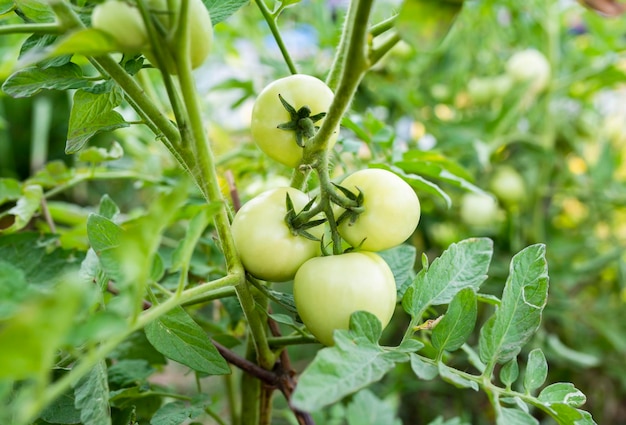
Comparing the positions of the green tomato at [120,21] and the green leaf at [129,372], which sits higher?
the green tomato at [120,21]

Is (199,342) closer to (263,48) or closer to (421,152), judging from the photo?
(421,152)

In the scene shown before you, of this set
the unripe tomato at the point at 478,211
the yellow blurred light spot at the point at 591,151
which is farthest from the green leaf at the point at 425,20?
the yellow blurred light spot at the point at 591,151

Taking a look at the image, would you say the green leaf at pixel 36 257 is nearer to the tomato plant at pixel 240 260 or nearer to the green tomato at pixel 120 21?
the tomato plant at pixel 240 260

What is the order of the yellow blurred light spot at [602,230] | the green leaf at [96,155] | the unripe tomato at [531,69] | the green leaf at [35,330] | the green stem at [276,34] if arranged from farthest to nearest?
the yellow blurred light spot at [602,230]
the unripe tomato at [531,69]
the green leaf at [96,155]
the green stem at [276,34]
the green leaf at [35,330]

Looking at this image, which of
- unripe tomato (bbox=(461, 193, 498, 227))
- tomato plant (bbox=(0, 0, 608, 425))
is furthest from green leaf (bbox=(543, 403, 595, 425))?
unripe tomato (bbox=(461, 193, 498, 227))

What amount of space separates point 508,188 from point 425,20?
78 centimetres

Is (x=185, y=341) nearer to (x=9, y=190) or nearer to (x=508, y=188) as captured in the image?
(x=9, y=190)

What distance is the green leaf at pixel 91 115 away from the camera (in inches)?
12.7

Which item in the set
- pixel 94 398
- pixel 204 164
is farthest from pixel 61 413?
pixel 204 164

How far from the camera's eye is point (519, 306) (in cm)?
29

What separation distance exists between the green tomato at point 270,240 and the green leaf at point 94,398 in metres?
0.09

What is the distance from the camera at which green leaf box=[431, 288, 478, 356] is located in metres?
0.28

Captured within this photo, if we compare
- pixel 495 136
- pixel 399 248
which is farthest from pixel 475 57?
pixel 399 248

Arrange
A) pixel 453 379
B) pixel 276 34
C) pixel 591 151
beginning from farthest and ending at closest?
pixel 591 151, pixel 276 34, pixel 453 379
